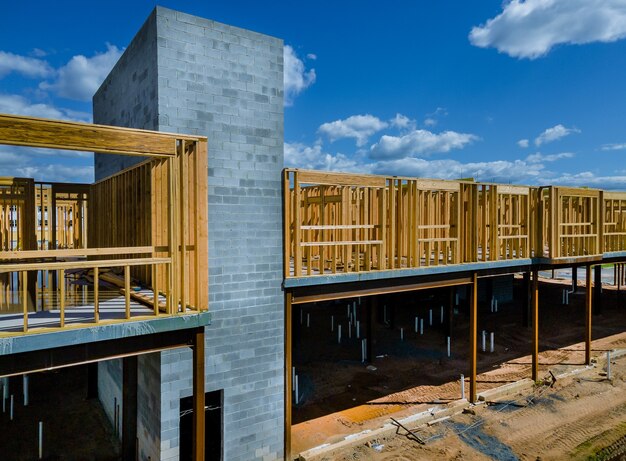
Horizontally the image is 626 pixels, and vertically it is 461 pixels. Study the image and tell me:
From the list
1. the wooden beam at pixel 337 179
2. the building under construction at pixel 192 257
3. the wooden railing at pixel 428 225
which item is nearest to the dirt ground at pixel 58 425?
the building under construction at pixel 192 257

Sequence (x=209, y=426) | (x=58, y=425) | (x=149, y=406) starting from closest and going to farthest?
(x=149, y=406) → (x=209, y=426) → (x=58, y=425)

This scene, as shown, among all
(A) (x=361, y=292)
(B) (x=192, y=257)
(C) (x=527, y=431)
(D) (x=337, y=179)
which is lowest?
(C) (x=527, y=431)

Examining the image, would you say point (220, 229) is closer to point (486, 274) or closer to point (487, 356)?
point (486, 274)

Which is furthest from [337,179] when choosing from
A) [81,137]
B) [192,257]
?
[81,137]

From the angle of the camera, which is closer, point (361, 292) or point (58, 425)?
point (361, 292)

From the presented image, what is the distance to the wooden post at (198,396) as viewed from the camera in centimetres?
633

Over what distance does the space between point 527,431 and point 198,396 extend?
8131mm

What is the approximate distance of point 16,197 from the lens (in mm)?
9828

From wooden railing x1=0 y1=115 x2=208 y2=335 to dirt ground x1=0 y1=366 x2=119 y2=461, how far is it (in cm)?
343

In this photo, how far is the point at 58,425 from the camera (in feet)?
33.4

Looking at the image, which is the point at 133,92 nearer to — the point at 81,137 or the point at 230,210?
the point at 230,210

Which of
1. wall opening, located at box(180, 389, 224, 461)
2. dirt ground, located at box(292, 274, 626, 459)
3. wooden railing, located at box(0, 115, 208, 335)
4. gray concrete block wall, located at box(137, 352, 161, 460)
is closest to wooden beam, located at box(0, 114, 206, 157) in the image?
wooden railing, located at box(0, 115, 208, 335)

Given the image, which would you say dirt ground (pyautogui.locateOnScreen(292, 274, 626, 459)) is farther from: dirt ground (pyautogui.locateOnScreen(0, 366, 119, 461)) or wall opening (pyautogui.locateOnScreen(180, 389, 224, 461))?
dirt ground (pyautogui.locateOnScreen(0, 366, 119, 461))

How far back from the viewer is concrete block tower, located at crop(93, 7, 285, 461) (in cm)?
730
